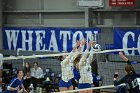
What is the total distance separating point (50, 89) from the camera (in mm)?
15141

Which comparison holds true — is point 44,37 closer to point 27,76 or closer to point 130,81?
point 27,76

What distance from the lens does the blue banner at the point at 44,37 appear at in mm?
16547

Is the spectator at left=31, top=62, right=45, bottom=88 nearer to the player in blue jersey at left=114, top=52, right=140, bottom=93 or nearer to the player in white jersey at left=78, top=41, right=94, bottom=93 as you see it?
the player in white jersey at left=78, top=41, right=94, bottom=93

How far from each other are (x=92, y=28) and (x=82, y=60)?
7094 mm

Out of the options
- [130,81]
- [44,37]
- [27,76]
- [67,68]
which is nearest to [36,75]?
[27,76]

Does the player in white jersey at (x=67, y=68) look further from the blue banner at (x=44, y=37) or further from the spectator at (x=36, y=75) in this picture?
the blue banner at (x=44, y=37)

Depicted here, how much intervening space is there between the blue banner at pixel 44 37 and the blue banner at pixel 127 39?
877 mm

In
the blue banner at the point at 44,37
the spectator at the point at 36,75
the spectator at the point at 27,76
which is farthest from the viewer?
the blue banner at the point at 44,37

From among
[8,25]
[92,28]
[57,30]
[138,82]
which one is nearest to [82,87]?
[138,82]

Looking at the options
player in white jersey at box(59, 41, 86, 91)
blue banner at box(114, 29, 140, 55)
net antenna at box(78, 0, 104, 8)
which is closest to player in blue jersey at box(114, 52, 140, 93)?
player in white jersey at box(59, 41, 86, 91)

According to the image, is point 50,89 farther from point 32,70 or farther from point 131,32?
point 131,32

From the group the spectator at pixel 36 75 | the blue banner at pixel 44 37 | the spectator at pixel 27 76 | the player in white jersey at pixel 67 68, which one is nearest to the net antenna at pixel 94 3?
the blue banner at pixel 44 37

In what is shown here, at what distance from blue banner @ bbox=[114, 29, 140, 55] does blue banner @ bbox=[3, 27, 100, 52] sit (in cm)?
88

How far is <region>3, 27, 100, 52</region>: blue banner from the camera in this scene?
54.3 ft
